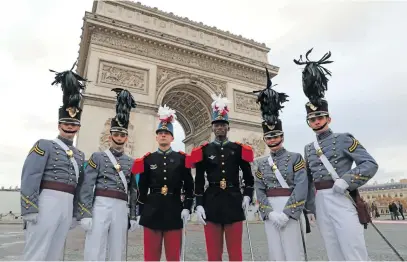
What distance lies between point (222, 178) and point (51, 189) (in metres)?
1.74

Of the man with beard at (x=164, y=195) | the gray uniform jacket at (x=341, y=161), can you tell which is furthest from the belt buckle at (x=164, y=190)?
the gray uniform jacket at (x=341, y=161)

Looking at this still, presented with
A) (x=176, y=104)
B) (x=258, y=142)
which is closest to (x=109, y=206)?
(x=258, y=142)

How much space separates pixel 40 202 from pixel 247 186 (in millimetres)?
2146

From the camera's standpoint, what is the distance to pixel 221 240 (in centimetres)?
295

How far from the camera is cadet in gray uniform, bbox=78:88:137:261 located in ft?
9.20

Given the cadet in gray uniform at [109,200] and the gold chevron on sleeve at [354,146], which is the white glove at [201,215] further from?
the gold chevron on sleeve at [354,146]

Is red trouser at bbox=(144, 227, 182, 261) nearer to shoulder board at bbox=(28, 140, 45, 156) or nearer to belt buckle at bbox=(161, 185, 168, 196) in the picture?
belt buckle at bbox=(161, 185, 168, 196)

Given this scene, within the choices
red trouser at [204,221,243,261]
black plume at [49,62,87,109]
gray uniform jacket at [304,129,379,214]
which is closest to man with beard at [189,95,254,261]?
red trouser at [204,221,243,261]

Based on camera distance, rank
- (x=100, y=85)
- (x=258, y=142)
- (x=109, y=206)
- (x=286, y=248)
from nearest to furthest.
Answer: (x=286, y=248), (x=109, y=206), (x=100, y=85), (x=258, y=142)

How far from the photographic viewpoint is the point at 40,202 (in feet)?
8.82

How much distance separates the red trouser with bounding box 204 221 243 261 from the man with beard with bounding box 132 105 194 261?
319 mm

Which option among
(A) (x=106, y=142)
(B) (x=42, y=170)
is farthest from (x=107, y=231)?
(A) (x=106, y=142)

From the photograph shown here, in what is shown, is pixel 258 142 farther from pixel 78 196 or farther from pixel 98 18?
pixel 78 196

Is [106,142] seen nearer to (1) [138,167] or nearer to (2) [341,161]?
(1) [138,167]
